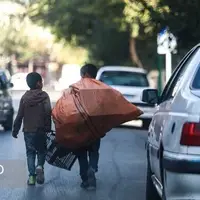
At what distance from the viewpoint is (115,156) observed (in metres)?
15.8

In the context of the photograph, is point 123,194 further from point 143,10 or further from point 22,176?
point 143,10

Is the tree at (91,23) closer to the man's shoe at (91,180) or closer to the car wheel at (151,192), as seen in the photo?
the man's shoe at (91,180)

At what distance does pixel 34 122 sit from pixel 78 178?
151cm

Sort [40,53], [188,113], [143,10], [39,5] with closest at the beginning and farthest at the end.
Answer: [188,113] < [143,10] < [39,5] < [40,53]

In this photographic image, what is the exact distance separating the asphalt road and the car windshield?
5.68 m

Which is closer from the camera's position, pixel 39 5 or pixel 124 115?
pixel 124 115

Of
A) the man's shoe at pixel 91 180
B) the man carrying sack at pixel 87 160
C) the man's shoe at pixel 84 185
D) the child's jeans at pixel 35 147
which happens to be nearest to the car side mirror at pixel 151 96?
the man carrying sack at pixel 87 160

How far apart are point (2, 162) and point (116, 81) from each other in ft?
32.2

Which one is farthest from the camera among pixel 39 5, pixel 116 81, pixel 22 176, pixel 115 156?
pixel 39 5

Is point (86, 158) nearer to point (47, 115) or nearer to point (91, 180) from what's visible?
point (91, 180)

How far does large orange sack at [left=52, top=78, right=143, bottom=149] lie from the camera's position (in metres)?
10.5

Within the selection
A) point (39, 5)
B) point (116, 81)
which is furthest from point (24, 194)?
point (39, 5)

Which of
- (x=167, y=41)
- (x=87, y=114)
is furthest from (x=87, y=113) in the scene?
(x=167, y=41)

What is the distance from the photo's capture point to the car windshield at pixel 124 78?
23.7 metres
